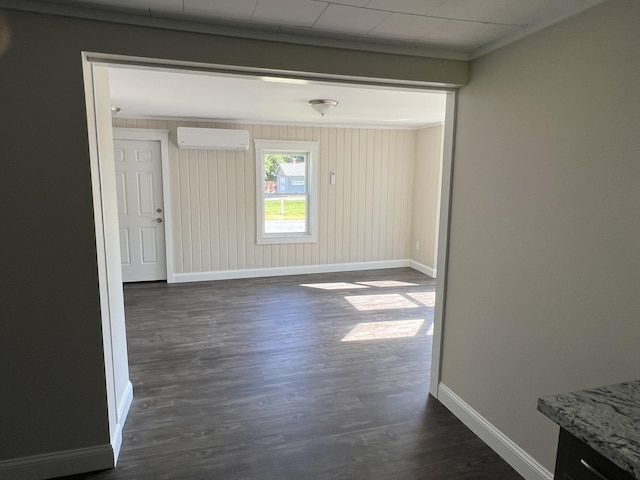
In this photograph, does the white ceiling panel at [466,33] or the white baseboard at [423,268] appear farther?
the white baseboard at [423,268]

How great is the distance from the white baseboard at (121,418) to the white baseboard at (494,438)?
2.01m

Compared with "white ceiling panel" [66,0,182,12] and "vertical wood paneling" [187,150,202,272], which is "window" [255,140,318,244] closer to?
"vertical wood paneling" [187,150,202,272]

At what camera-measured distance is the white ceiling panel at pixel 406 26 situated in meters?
1.74

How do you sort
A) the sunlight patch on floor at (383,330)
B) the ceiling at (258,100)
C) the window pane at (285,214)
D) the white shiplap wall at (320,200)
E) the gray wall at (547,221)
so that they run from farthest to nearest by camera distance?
1. the window pane at (285,214)
2. the white shiplap wall at (320,200)
3. the sunlight patch on floor at (383,330)
4. the ceiling at (258,100)
5. the gray wall at (547,221)

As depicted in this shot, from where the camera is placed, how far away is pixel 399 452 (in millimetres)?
2225

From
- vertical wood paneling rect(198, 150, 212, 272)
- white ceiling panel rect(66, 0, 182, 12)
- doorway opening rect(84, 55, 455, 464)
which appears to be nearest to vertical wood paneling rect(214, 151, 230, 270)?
vertical wood paneling rect(198, 150, 212, 272)

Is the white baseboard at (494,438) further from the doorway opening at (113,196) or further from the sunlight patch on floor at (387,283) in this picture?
the sunlight patch on floor at (387,283)

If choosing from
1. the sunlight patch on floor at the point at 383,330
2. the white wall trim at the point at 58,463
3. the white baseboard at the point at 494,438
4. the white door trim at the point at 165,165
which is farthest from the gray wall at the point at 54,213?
the white door trim at the point at 165,165

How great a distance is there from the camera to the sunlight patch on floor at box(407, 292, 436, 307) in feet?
15.8

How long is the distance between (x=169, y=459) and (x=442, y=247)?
2.03 m

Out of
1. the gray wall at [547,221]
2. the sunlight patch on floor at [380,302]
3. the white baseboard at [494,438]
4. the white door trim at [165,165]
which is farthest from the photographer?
the white door trim at [165,165]

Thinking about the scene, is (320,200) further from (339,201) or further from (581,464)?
(581,464)

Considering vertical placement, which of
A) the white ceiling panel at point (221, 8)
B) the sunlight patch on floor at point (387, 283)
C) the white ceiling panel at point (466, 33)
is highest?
the white ceiling panel at point (466, 33)

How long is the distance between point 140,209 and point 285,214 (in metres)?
2.05
